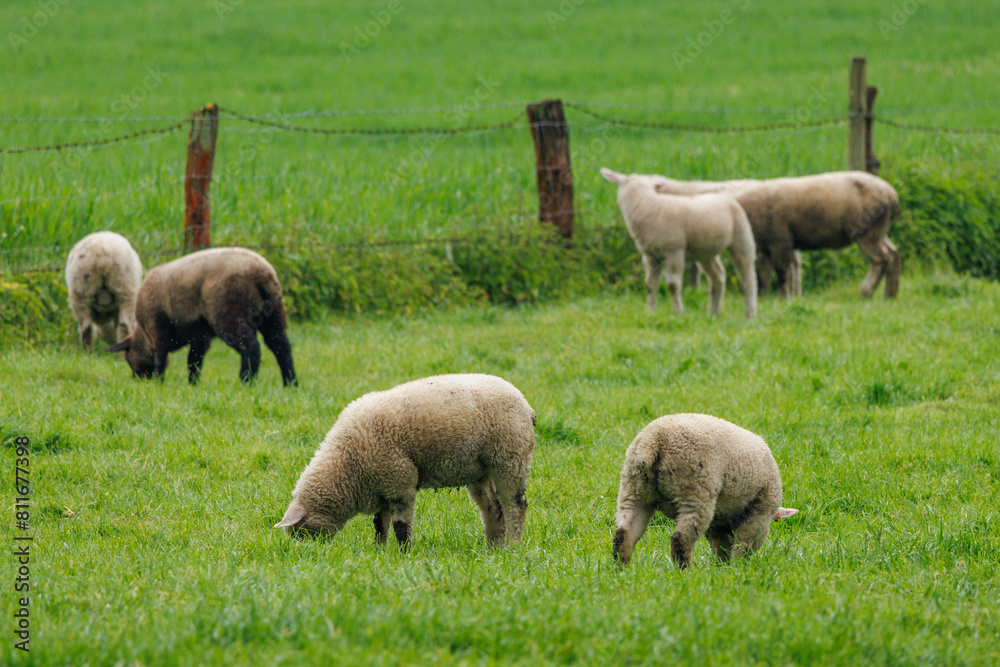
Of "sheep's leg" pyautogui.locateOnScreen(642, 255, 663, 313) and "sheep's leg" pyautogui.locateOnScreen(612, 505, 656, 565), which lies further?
"sheep's leg" pyautogui.locateOnScreen(642, 255, 663, 313)

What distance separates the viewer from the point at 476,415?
4.92 metres

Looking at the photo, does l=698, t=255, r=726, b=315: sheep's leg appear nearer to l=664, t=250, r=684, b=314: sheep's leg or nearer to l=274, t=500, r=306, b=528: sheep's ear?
l=664, t=250, r=684, b=314: sheep's leg

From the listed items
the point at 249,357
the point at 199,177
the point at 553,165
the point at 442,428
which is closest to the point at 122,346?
the point at 249,357

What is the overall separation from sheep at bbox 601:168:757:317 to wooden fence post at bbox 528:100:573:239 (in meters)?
1.66

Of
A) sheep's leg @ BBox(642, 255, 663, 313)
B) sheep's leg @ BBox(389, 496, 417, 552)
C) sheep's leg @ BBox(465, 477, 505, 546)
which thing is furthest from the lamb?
sheep's leg @ BBox(642, 255, 663, 313)

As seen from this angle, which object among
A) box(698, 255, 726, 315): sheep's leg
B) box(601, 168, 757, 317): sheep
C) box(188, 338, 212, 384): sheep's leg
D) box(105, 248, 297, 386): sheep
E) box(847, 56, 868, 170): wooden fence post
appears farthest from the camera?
box(847, 56, 868, 170): wooden fence post

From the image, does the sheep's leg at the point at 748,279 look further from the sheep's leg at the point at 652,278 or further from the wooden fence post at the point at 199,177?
the wooden fence post at the point at 199,177

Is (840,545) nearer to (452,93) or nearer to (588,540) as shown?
(588,540)

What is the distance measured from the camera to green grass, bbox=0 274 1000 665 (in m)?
3.41

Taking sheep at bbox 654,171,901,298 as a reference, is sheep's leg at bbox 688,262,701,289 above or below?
below

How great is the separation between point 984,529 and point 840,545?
0.76 meters

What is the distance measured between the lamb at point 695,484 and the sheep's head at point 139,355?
5131mm

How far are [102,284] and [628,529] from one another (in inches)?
248

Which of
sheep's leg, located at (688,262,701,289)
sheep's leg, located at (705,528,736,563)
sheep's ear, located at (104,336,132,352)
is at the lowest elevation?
sheep's leg, located at (688,262,701,289)
